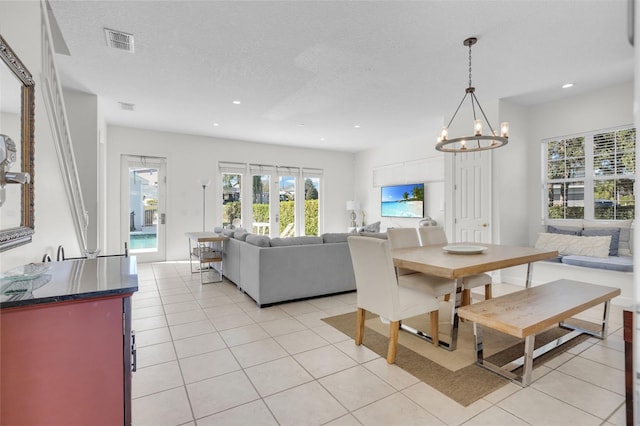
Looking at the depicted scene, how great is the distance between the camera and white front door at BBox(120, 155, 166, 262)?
6383 mm

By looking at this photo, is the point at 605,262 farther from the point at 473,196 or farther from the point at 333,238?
the point at 333,238

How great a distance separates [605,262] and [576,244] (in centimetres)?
50

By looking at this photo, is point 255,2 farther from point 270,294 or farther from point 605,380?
point 605,380

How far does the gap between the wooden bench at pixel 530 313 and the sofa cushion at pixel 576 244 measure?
1.68 meters

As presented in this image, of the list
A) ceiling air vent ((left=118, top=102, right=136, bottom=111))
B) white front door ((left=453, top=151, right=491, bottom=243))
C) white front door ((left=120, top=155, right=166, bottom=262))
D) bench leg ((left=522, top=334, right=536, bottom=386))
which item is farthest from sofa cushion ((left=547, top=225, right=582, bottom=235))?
white front door ((left=120, top=155, right=166, bottom=262))

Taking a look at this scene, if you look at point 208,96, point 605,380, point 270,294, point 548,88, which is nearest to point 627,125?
point 548,88

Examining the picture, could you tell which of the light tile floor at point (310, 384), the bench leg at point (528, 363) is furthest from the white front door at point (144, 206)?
the bench leg at point (528, 363)

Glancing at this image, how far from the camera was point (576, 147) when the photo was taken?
468 centimetres

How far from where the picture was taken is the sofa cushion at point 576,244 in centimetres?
408

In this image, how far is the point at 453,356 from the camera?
2.47 m

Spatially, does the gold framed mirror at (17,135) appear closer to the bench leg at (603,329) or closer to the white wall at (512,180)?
the bench leg at (603,329)

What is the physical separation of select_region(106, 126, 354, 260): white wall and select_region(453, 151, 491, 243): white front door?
4295mm

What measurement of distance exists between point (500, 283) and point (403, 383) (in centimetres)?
349

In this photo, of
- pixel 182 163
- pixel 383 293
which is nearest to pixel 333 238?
pixel 383 293
